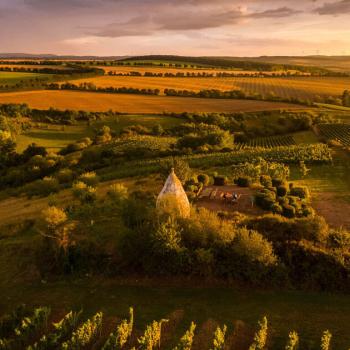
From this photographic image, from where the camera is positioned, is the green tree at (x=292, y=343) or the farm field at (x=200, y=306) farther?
the farm field at (x=200, y=306)

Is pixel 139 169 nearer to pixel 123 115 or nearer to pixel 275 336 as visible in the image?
pixel 275 336

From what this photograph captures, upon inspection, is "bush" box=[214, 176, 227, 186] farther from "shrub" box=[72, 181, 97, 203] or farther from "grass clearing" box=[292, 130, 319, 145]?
"grass clearing" box=[292, 130, 319, 145]

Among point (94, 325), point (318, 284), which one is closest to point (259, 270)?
point (318, 284)

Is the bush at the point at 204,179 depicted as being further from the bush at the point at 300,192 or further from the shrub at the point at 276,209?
the shrub at the point at 276,209

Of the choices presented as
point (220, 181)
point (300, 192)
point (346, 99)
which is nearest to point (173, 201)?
point (220, 181)

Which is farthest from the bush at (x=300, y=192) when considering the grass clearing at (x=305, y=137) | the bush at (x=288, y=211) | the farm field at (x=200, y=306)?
the grass clearing at (x=305, y=137)

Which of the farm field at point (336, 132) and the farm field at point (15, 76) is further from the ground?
the farm field at point (15, 76)
